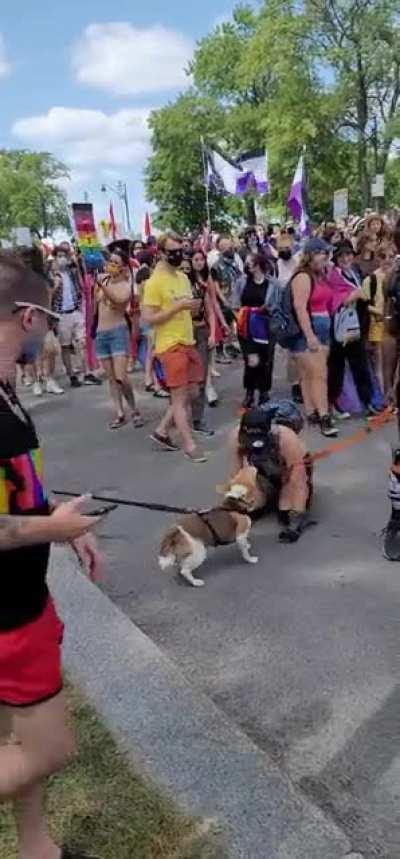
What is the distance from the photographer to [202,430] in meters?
8.42

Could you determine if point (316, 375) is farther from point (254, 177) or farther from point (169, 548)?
point (254, 177)

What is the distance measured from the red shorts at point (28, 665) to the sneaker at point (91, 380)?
9.54 metres

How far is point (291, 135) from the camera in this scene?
42.1 meters

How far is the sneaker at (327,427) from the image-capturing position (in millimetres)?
7921

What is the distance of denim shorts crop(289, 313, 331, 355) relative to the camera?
8.02 m

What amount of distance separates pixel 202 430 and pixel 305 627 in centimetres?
439

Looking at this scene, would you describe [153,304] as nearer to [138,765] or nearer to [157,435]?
[157,435]

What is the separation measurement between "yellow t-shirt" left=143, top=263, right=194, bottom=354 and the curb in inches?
140

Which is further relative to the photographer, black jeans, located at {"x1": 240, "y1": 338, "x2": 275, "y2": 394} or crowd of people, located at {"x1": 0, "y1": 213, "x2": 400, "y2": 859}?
black jeans, located at {"x1": 240, "y1": 338, "x2": 275, "y2": 394}

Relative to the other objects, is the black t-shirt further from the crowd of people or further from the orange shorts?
the orange shorts

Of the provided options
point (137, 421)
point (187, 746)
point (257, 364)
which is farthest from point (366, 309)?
point (187, 746)

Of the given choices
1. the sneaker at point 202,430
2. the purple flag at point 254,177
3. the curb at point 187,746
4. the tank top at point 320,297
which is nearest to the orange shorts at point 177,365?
the sneaker at point 202,430

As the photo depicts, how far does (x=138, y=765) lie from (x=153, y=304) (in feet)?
15.9

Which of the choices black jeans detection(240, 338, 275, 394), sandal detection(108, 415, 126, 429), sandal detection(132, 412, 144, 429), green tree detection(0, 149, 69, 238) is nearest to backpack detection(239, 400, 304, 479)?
black jeans detection(240, 338, 275, 394)
